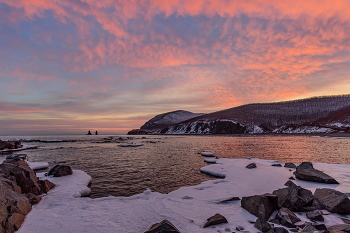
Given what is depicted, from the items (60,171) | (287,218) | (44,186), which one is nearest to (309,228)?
(287,218)

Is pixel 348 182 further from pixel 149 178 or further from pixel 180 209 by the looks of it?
pixel 149 178

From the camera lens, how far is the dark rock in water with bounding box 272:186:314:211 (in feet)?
26.5

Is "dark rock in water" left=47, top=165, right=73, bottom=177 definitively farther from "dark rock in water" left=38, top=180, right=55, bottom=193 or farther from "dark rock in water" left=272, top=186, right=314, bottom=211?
"dark rock in water" left=272, top=186, right=314, bottom=211

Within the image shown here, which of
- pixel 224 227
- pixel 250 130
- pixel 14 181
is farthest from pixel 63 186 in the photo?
pixel 250 130

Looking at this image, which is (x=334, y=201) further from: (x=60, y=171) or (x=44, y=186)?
(x=60, y=171)

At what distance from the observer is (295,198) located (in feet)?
27.0

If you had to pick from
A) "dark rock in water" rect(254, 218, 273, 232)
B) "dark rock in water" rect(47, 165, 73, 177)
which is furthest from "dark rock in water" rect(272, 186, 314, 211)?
"dark rock in water" rect(47, 165, 73, 177)

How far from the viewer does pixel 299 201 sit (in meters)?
8.10

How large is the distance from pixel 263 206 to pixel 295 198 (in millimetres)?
1810

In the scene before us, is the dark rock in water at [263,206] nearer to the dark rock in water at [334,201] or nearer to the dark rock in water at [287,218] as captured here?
the dark rock in water at [287,218]

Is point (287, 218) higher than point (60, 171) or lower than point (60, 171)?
lower

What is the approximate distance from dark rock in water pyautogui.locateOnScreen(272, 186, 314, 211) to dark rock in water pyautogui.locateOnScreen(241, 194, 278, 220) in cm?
74

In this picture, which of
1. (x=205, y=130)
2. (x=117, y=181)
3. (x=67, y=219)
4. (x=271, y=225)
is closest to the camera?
(x=271, y=225)

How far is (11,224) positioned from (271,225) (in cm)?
1001
